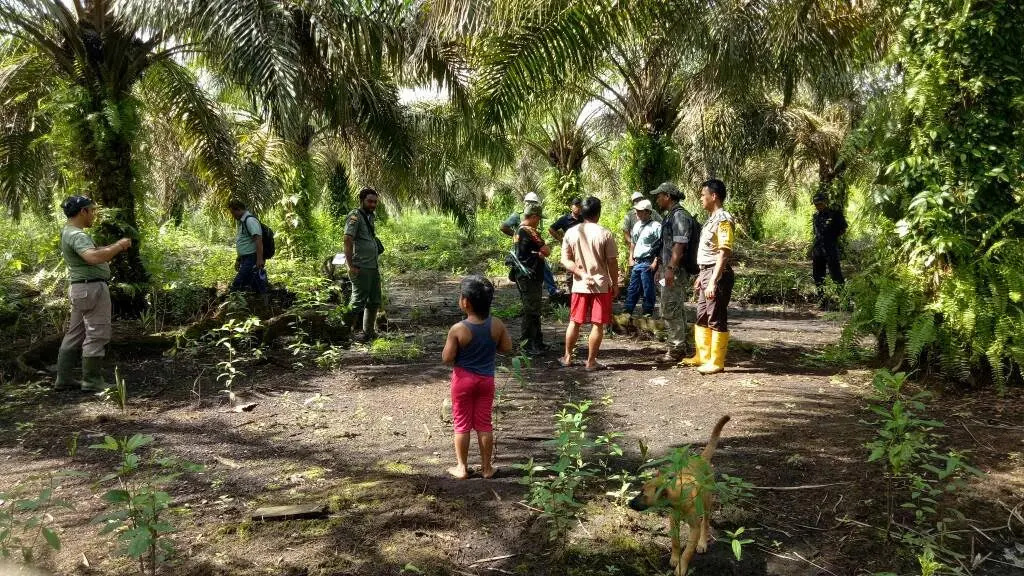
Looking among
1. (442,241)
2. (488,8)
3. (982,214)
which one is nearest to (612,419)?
(982,214)

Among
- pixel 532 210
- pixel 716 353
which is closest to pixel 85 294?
pixel 532 210

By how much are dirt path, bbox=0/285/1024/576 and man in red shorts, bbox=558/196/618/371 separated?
1.66ft

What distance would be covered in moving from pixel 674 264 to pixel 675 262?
0.02 metres

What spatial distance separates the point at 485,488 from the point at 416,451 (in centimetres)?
83

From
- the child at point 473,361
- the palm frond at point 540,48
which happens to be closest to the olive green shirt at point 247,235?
the palm frond at point 540,48

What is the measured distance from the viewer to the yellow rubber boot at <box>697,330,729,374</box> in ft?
19.4

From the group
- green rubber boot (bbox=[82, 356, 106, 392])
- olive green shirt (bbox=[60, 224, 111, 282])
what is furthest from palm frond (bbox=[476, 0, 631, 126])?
green rubber boot (bbox=[82, 356, 106, 392])

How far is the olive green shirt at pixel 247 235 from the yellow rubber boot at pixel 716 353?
5556 millimetres

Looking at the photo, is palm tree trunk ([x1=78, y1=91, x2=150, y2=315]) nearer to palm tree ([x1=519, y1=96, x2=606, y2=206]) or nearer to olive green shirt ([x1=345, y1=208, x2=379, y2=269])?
olive green shirt ([x1=345, y1=208, x2=379, y2=269])

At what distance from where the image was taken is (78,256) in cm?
526

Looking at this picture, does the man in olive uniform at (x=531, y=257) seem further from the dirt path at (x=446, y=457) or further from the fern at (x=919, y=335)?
the fern at (x=919, y=335)

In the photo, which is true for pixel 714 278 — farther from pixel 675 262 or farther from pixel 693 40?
pixel 693 40

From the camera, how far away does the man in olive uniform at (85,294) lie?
5148mm

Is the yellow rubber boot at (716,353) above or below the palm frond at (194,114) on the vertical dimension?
below
